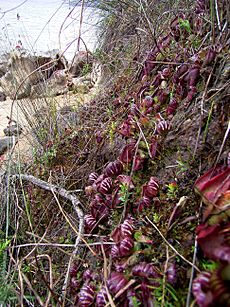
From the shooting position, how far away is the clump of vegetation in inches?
34.7

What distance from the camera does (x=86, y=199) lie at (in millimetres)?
1595

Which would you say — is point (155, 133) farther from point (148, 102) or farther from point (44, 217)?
point (44, 217)

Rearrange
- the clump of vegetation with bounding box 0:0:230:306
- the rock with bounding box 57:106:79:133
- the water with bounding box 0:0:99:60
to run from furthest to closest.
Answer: the water with bounding box 0:0:99:60
the rock with bounding box 57:106:79:133
the clump of vegetation with bounding box 0:0:230:306

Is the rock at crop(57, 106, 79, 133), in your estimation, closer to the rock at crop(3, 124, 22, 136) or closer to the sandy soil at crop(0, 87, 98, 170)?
the sandy soil at crop(0, 87, 98, 170)

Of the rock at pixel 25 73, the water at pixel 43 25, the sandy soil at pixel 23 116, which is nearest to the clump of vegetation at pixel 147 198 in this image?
the sandy soil at pixel 23 116

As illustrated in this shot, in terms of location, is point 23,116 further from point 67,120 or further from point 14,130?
point 67,120

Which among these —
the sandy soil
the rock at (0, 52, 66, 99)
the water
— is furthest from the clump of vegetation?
the water

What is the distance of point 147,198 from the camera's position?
3.87ft

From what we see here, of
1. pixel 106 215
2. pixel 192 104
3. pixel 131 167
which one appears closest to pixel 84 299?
pixel 106 215

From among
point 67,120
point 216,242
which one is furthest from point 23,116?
point 216,242

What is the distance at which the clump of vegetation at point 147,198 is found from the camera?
0.88 m

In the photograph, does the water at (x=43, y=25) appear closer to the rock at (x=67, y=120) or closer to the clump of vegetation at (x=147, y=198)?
the rock at (x=67, y=120)

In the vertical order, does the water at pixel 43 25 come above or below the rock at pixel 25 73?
above

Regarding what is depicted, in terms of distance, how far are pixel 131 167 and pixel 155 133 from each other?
0.60 feet
